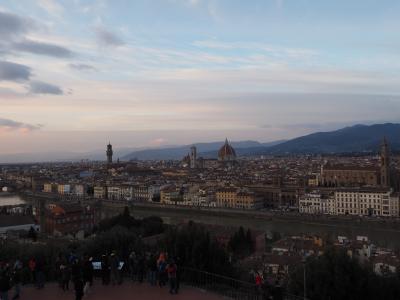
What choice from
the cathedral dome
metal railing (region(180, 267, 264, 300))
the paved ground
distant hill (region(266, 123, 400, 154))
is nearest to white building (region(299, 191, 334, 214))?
metal railing (region(180, 267, 264, 300))

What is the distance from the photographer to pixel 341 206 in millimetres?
34312

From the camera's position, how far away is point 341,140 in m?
184

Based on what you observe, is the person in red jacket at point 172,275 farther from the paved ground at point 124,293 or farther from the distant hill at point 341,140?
the distant hill at point 341,140

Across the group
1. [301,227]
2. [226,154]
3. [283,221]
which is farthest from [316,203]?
[226,154]

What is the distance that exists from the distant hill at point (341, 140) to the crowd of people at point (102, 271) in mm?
164148

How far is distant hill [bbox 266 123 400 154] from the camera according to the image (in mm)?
172500

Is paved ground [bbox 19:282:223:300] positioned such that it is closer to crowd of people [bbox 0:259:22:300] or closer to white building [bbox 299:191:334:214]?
crowd of people [bbox 0:259:22:300]

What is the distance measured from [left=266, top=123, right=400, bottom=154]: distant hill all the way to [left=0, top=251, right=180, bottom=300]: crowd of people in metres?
164

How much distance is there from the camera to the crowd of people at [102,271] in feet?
19.7

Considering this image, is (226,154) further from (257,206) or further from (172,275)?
(172,275)

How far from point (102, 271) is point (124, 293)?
545 millimetres

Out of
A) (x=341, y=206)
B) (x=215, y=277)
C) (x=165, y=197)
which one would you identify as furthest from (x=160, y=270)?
(x=165, y=197)

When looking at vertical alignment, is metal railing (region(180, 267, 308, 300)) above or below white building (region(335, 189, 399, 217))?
above

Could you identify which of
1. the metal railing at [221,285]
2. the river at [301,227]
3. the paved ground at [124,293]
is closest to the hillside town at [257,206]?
the river at [301,227]
